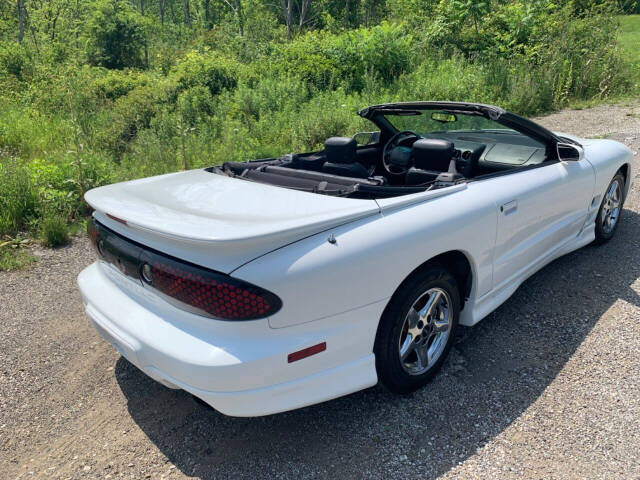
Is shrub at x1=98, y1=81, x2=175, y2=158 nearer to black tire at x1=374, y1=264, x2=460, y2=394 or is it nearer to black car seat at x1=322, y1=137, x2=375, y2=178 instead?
black car seat at x1=322, y1=137, x2=375, y2=178

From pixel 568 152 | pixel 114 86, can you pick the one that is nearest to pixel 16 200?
pixel 568 152

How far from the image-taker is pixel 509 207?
291 centimetres

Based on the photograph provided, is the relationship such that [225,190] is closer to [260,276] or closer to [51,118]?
[260,276]

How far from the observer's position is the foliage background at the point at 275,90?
6422 mm

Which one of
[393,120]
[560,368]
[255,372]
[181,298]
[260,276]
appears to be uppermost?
[393,120]

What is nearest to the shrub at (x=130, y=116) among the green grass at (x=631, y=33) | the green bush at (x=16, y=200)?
the green bush at (x=16, y=200)

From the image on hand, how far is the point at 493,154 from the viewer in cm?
372

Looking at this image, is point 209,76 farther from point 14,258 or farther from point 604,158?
point 604,158

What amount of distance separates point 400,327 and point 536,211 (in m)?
1.47

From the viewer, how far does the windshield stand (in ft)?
Result: 12.4

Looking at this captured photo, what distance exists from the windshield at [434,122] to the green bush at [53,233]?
11.5 ft

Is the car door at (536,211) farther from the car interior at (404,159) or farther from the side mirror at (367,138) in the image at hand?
the side mirror at (367,138)

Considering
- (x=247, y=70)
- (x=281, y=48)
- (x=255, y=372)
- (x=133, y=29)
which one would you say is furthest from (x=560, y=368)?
(x=133, y=29)

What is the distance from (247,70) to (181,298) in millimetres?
11027
